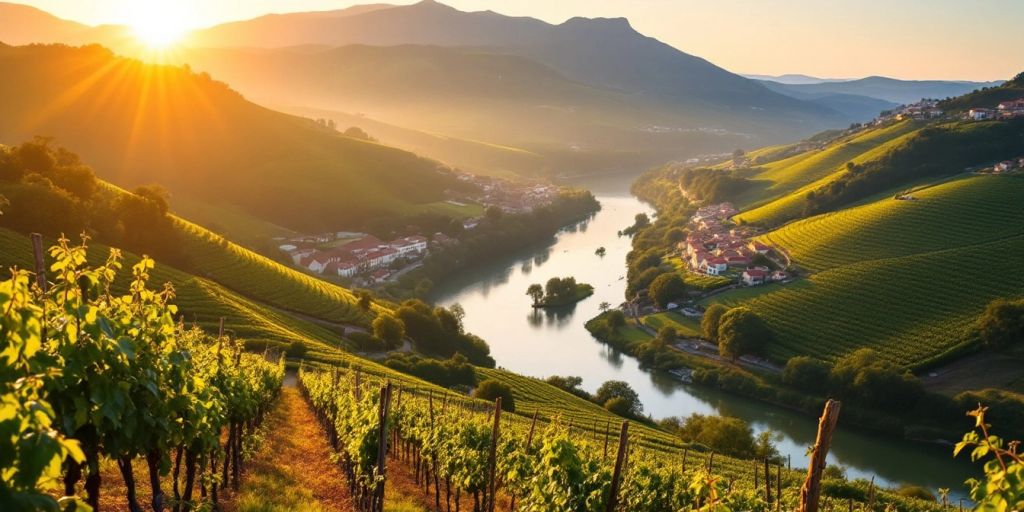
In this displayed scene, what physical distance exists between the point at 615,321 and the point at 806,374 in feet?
58.7

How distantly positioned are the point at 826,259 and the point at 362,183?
7519 cm

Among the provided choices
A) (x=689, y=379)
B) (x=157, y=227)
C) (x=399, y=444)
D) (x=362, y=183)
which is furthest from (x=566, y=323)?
(x=362, y=183)

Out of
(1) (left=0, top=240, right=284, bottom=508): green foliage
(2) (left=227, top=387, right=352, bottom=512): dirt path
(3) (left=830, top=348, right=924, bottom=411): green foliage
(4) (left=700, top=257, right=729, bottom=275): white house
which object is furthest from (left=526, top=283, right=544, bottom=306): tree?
(1) (left=0, top=240, right=284, bottom=508): green foliage

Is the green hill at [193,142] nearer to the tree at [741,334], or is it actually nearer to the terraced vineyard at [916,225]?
the terraced vineyard at [916,225]

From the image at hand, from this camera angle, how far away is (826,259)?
6412 cm

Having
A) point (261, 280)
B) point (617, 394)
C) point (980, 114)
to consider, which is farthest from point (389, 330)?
point (980, 114)

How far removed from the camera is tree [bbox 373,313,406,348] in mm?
43156

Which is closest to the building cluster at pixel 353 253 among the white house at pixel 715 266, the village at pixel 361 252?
the village at pixel 361 252

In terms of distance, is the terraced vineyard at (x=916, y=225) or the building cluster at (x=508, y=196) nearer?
the terraced vineyard at (x=916, y=225)

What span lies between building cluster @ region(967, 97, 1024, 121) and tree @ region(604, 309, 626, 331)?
8088cm

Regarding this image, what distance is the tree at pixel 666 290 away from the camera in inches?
2438

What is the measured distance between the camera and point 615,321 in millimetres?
58438

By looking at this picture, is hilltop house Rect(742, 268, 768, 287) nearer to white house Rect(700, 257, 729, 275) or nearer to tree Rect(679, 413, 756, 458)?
white house Rect(700, 257, 729, 275)

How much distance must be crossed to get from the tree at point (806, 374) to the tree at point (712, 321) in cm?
846
